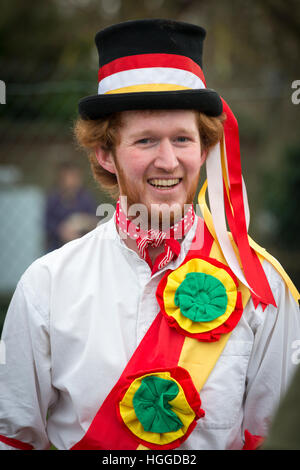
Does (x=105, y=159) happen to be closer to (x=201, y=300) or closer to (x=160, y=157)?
(x=160, y=157)

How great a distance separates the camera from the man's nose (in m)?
1.97

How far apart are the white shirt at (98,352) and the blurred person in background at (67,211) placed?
11.7 ft

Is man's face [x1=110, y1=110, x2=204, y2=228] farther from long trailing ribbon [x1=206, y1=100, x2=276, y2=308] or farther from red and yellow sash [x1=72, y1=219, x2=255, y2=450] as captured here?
red and yellow sash [x1=72, y1=219, x2=255, y2=450]

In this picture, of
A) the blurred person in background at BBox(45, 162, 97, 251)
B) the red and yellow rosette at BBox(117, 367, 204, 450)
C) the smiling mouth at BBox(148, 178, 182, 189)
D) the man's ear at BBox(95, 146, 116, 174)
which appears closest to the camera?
the red and yellow rosette at BBox(117, 367, 204, 450)

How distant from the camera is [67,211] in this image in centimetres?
586

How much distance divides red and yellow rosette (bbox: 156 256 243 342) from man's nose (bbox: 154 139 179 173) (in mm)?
406

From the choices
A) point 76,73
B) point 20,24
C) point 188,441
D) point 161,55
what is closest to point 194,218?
point 161,55

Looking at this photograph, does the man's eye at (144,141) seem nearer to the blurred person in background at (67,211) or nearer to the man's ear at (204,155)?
the man's ear at (204,155)

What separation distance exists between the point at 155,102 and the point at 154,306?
76cm

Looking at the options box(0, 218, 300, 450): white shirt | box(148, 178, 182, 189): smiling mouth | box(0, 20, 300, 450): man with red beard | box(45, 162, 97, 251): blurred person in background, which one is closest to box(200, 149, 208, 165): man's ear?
box(0, 20, 300, 450): man with red beard

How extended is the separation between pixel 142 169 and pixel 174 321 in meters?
0.57

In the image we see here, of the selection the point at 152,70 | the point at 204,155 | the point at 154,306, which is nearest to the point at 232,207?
the point at 204,155

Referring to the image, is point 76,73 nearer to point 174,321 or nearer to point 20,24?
point 20,24

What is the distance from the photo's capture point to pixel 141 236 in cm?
213
